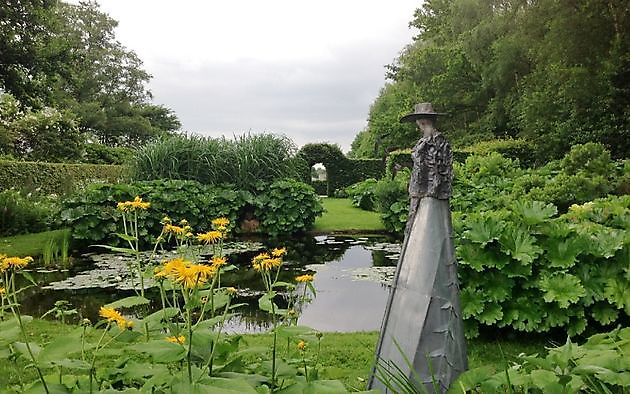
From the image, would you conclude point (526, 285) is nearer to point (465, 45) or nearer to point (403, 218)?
point (403, 218)

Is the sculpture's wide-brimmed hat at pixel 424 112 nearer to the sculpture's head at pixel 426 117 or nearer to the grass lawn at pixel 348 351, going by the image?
the sculpture's head at pixel 426 117

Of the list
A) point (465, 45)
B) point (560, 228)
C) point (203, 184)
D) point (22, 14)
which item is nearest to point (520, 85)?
point (465, 45)

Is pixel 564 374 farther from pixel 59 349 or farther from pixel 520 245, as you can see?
pixel 520 245

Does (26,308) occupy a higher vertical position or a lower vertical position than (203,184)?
lower

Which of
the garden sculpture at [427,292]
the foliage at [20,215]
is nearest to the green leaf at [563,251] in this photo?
the garden sculpture at [427,292]

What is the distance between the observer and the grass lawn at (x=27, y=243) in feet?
26.0

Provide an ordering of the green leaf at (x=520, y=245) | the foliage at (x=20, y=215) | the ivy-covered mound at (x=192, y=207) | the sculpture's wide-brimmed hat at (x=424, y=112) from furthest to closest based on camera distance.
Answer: the foliage at (x=20, y=215) < the ivy-covered mound at (x=192, y=207) < the green leaf at (x=520, y=245) < the sculpture's wide-brimmed hat at (x=424, y=112)

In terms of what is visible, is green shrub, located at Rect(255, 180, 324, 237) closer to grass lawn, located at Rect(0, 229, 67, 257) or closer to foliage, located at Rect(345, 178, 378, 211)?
grass lawn, located at Rect(0, 229, 67, 257)

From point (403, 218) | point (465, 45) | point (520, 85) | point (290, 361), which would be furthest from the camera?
point (465, 45)

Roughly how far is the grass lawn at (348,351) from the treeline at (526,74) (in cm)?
179

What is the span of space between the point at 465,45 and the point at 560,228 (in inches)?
939

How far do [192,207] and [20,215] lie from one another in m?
3.70

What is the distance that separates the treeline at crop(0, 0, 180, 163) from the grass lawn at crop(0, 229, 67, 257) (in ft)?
11.5

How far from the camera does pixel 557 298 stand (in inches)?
138
